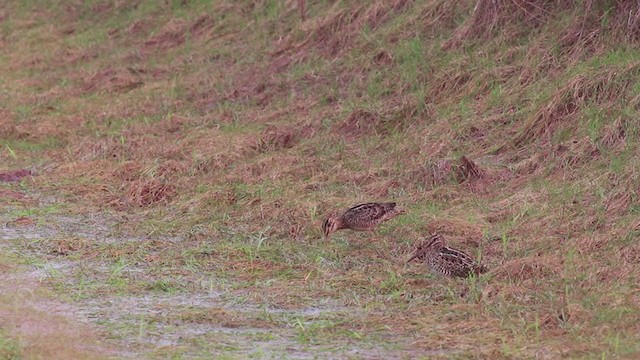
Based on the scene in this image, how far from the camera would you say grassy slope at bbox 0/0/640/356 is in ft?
23.8

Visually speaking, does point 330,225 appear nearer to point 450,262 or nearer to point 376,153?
point 450,262

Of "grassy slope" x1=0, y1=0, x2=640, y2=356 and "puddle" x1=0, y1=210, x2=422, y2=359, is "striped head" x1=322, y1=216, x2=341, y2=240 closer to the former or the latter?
"grassy slope" x1=0, y1=0, x2=640, y2=356

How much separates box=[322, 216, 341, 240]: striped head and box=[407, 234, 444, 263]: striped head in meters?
0.77

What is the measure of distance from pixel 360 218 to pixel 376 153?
2.58 m

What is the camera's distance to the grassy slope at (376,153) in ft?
23.8

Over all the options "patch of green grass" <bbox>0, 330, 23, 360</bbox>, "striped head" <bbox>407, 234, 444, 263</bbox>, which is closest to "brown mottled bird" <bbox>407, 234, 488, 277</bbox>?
"striped head" <bbox>407, 234, 444, 263</bbox>

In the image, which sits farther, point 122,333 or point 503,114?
point 503,114

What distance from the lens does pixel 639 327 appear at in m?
6.44

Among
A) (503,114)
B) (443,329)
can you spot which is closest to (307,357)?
(443,329)

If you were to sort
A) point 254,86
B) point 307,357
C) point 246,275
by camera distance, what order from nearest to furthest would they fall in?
point 307,357 < point 246,275 < point 254,86

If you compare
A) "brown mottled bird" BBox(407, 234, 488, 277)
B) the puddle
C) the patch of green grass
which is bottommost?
"brown mottled bird" BBox(407, 234, 488, 277)

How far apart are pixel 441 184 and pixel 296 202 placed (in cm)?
103

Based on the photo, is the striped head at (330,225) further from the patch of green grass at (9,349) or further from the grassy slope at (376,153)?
the patch of green grass at (9,349)

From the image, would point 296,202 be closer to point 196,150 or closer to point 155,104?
point 196,150
